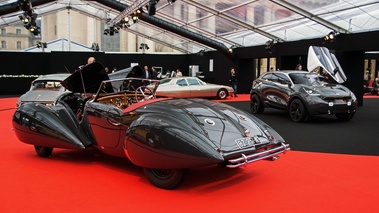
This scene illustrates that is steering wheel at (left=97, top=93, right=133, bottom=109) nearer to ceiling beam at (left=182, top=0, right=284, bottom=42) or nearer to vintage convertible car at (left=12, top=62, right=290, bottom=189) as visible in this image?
vintage convertible car at (left=12, top=62, right=290, bottom=189)

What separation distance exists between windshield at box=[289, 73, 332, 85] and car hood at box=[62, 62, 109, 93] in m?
6.24

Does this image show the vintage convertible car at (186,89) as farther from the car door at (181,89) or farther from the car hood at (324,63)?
the car hood at (324,63)

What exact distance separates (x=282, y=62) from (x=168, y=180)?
15.1 m

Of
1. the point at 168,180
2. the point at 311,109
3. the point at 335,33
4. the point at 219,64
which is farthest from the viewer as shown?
the point at 219,64

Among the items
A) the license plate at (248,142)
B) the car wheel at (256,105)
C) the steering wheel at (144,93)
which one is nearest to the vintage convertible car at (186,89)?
the car wheel at (256,105)

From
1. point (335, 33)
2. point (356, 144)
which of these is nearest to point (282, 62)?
point (335, 33)

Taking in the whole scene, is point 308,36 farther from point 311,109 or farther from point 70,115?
point 70,115

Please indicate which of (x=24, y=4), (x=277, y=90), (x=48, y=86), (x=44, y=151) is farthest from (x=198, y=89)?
(x=44, y=151)

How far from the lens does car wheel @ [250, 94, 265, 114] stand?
1197 centimetres

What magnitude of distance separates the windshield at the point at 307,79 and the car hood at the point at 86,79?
624 centimetres

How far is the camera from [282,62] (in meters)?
18.2

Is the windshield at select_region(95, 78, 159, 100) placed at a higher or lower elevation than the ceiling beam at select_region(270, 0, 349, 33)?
lower

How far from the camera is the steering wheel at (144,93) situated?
19.1 feet

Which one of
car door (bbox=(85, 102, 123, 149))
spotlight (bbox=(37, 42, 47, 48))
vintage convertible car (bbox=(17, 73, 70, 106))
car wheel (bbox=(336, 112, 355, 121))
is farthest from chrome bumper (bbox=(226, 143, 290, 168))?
spotlight (bbox=(37, 42, 47, 48))
